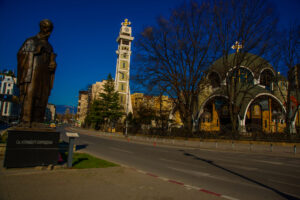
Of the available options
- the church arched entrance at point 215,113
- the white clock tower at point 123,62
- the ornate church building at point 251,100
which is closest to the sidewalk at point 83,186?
the ornate church building at point 251,100

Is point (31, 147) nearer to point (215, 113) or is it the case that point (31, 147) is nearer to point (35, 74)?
point (35, 74)

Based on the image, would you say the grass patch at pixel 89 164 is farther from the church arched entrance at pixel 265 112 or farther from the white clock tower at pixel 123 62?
the white clock tower at pixel 123 62

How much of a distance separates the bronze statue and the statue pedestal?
2.41ft

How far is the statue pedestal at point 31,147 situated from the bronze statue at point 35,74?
2.41 ft

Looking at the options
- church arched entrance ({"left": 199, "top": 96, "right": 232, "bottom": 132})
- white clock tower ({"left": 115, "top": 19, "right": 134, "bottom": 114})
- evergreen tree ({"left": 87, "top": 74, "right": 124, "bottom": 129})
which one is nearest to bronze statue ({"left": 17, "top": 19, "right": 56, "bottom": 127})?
church arched entrance ({"left": 199, "top": 96, "right": 232, "bottom": 132})

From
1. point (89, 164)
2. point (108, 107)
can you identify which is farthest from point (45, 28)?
point (108, 107)

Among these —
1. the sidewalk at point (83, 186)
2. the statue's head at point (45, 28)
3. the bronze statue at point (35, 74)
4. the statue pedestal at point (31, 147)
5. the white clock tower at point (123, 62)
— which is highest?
the white clock tower at point (123, 62)

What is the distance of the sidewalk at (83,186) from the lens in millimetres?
5141

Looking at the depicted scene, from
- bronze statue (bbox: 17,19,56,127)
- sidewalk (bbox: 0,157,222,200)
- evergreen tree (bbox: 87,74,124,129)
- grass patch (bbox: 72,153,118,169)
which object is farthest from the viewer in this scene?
evergreen tree (bbox: 87,74,124,129)

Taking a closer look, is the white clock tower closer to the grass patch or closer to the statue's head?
the grass patch

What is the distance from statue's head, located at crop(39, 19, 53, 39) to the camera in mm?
8750

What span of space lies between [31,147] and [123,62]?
68.7 m

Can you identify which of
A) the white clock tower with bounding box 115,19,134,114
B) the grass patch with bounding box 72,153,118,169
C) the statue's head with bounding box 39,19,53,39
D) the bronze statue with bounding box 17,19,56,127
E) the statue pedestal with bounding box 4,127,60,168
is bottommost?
the grass patch with bounding box 72,153,118,169

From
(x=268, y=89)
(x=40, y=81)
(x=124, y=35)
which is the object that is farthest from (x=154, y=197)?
(x=124, y=35)
